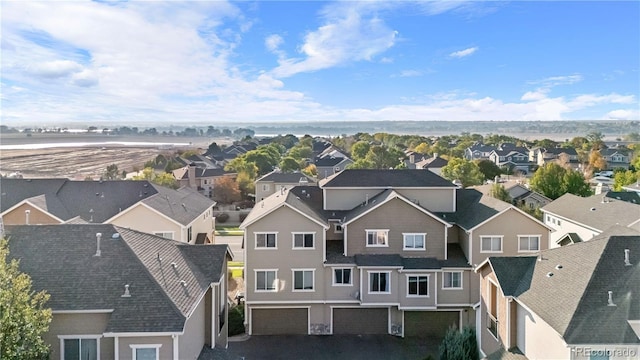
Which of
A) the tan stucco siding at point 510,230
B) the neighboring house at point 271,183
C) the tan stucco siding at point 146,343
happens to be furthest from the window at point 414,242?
the neighboring house at point 271,183

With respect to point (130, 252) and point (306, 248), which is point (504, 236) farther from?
point (130, 252)

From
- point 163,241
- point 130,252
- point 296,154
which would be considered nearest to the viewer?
point 130,252

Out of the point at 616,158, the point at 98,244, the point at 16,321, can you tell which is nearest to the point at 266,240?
the point at 98,244

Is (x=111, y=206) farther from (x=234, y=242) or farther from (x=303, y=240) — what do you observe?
(x=234, y=242)

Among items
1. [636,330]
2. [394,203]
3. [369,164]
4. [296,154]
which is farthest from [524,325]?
[296,154]

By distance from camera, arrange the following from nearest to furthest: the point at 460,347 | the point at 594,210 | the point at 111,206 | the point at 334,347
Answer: the point at 460,347 < the point at 334,347 < the point at 111,206 < the point at 594,210

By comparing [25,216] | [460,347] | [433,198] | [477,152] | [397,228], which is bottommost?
[460,347]

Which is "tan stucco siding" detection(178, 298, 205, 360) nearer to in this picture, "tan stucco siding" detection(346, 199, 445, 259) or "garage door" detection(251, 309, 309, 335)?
"garage door" detection(251, 309, 309, 335)
